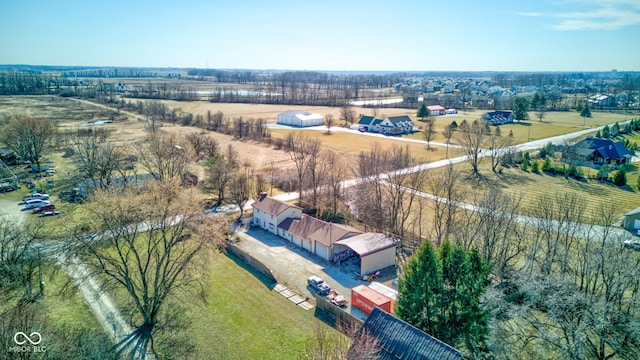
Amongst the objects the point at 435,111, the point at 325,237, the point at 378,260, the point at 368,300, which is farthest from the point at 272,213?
the point at 435,111

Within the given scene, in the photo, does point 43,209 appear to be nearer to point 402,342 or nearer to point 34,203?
point 34,203

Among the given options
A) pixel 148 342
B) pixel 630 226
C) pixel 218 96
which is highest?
pixel 218 96

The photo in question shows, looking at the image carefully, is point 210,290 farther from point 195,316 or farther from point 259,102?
point 259,102

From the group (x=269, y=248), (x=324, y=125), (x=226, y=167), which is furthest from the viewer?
(x=324, y=125)

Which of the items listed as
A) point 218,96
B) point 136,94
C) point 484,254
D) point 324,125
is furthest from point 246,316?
point 136,94
